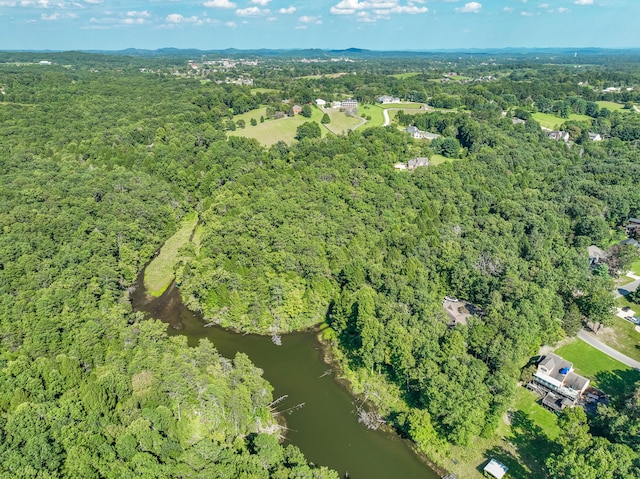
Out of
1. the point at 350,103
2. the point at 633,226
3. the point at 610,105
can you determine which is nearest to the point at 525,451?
the point at 633,226

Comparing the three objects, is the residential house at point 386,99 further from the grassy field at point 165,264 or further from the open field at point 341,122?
the grassy field at point 165,264

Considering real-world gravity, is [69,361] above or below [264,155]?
below

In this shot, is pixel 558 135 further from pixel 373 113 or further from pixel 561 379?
pixel 561 379

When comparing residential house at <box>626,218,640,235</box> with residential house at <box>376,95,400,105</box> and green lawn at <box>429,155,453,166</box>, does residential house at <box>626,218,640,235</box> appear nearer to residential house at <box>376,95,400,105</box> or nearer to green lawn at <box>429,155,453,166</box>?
green lawn at <box>429,155,453,166</box>

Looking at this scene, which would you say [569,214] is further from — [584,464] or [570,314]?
[584,464]

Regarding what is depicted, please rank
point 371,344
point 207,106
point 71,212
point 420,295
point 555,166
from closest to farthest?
point 371,344 < point 420,295 < point 71,212 < point 555,166 < point 207,106

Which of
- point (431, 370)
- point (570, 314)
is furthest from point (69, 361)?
point (570, 314)
